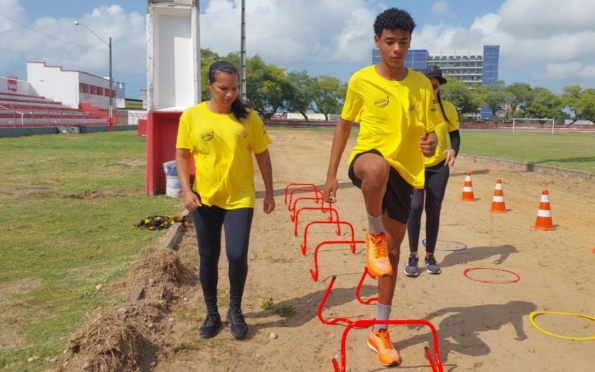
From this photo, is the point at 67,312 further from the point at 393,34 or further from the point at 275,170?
the point at 275,170

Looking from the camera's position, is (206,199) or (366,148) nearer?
(366,148)

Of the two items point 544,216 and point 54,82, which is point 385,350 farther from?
point 54,82

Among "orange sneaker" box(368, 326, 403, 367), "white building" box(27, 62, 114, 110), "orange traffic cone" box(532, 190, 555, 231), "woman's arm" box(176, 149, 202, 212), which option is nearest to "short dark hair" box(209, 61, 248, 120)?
"woman's arm" box(176, 149, 202, 212)

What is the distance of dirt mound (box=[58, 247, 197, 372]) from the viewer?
374 cm

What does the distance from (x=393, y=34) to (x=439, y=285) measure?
9.54 ft

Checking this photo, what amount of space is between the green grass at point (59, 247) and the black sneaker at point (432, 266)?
3.15 meters

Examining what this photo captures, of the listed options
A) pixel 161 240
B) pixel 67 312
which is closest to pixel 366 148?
pixel 67 312

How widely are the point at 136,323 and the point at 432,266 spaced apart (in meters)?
3.15

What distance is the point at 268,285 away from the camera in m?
5.80

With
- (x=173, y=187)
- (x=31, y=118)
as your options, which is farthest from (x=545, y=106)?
(x=173, y=187)

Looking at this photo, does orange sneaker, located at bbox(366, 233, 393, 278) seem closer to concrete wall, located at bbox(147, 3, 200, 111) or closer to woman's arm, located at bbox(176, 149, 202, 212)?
woman's arm, located at bbox(176, 149, 202, 212)

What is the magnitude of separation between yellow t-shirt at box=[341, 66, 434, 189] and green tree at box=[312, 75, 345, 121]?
328 ft

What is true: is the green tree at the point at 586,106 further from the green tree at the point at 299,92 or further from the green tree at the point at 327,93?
the green tree at the point at 299,92

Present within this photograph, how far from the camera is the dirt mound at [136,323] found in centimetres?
374
